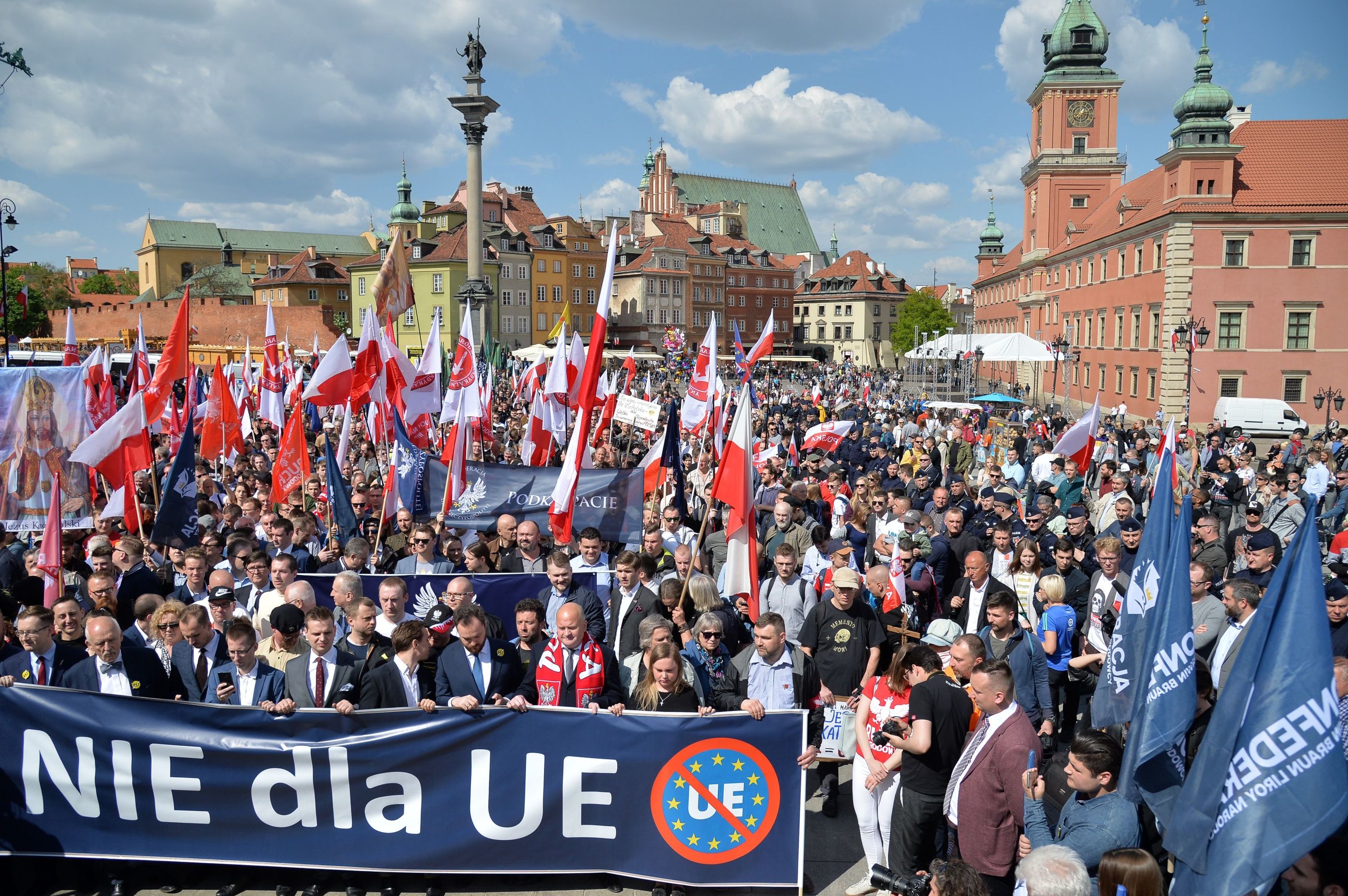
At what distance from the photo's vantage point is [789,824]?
217 inches

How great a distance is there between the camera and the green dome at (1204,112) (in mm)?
42031

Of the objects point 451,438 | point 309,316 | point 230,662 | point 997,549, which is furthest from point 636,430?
point 309,316

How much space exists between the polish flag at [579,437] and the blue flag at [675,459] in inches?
53.1

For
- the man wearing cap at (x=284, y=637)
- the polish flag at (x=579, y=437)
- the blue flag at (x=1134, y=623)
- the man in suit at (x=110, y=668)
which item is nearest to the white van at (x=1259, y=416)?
the polish flag at (x=579, y=437)

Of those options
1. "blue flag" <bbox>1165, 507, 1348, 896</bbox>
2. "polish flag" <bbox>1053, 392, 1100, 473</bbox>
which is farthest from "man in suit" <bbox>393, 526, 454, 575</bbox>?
"polish flag" <bbox>1053, 392, 1100, 473</bbox>

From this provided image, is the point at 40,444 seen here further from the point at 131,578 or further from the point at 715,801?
the point at 715,801

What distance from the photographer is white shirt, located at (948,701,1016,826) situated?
4750 mm

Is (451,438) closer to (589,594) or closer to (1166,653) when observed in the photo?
(589,594)

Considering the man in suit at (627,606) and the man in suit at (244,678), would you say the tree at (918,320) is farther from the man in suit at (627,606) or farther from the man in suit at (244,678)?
the man in suit at (244,678)

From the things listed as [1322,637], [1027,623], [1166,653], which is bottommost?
[1027,623]

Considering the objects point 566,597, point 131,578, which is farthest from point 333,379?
point 566,597

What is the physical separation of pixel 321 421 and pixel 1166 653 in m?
20.7

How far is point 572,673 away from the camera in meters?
5.84

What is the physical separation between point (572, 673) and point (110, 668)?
2.74 m
